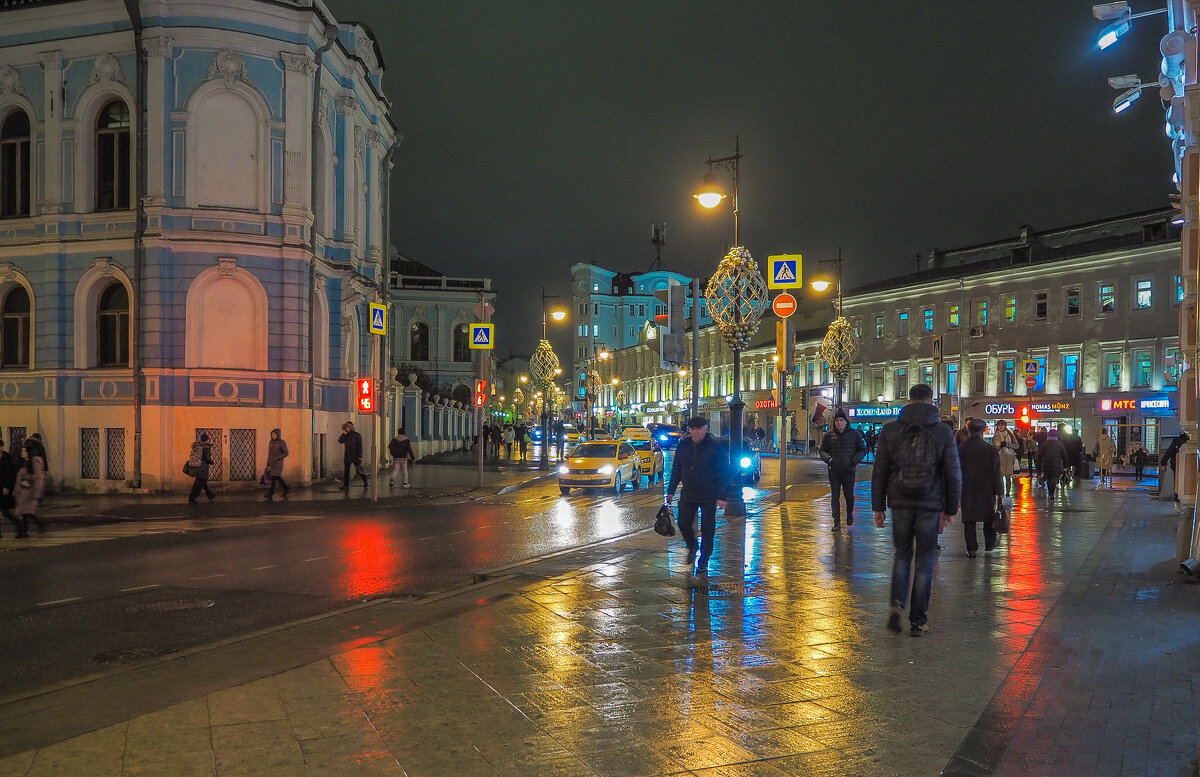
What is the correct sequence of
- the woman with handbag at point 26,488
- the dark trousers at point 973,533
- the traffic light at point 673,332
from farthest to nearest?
the traffic light at point 673,332 → the woman with handbag at point 26,488 → the dark trousers at point 973,533

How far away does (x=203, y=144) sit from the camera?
1006 inches

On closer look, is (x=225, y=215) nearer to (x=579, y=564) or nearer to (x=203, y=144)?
(x=203, y=144)

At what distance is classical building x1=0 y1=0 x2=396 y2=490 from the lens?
25.2 meters

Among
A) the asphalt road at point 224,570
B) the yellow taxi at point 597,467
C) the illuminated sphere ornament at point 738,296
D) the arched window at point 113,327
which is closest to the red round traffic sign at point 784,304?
the illuminated sphere ornament at point 738,296

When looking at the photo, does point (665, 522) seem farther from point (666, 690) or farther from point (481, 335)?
point (481, 335)

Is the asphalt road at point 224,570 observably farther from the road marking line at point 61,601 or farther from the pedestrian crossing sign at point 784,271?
the pedestrian crossing sign at point 784,271

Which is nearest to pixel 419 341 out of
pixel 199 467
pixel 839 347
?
pixel 839 347

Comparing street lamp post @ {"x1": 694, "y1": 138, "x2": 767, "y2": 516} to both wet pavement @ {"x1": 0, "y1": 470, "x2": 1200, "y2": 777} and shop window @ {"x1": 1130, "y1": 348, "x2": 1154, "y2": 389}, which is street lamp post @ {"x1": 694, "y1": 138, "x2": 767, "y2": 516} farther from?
shop window @ {"x1": 1130, "y1": 348, "x2": 1154, "y2": 389}

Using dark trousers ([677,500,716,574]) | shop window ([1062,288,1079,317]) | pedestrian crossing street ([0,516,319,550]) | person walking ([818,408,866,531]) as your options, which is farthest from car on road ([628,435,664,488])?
shop window ([1062,288,1079,317])

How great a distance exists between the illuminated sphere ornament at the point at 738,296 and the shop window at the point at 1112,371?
4086cm

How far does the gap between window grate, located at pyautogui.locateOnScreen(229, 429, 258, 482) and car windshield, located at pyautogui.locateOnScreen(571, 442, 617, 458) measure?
28.3 feet

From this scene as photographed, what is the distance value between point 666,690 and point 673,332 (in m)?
12.6

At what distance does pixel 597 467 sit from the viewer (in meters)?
26.8

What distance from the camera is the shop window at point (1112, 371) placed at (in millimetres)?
51031
